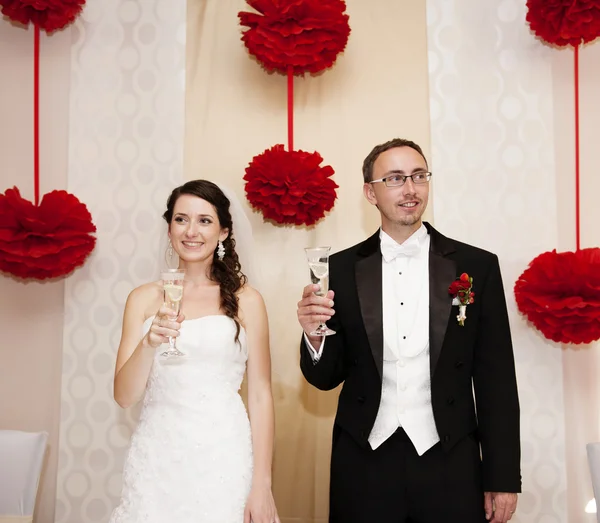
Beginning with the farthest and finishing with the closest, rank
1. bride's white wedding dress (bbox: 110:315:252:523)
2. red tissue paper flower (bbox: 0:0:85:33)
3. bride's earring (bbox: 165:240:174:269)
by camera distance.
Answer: red tissue paper flower (bbox: 0:0:85:33) < bride's earring (bbox: 165:240:174:269) < bride's white wedding dress (bbox: 110:315:252:523)

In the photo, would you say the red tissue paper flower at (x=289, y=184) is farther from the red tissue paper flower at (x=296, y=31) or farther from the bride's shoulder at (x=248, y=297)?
the bride's shoulder at (x=248, y=297)

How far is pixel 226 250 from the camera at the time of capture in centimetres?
288

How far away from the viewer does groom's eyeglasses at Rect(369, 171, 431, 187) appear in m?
2.50

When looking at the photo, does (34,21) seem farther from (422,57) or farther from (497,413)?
(497,413)

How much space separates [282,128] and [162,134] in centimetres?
67

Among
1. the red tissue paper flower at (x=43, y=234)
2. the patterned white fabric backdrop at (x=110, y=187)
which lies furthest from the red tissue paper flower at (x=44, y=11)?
the red tissue paper flower at (x=43, y=234)

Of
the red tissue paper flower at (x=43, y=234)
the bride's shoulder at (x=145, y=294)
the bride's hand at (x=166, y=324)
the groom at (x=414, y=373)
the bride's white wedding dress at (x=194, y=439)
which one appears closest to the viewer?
the bride's hand at (x=166, y=324)

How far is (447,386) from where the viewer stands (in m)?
2.35

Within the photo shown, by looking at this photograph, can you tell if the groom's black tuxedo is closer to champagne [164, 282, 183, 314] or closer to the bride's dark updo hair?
the bride's dark updo hair

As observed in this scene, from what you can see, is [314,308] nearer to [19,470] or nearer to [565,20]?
[19,470]

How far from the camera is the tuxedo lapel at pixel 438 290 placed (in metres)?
2.36

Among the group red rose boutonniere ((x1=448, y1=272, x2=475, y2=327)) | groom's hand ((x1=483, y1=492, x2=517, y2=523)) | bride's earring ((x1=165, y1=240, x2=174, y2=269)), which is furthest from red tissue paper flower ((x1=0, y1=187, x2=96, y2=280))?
groom's hand ((x1=483, y1=492, x2=517, y2=523))

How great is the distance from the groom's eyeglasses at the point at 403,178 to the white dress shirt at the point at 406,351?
0.22m

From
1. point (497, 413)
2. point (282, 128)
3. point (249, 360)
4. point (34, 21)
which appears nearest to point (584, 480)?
point (497, 413)
